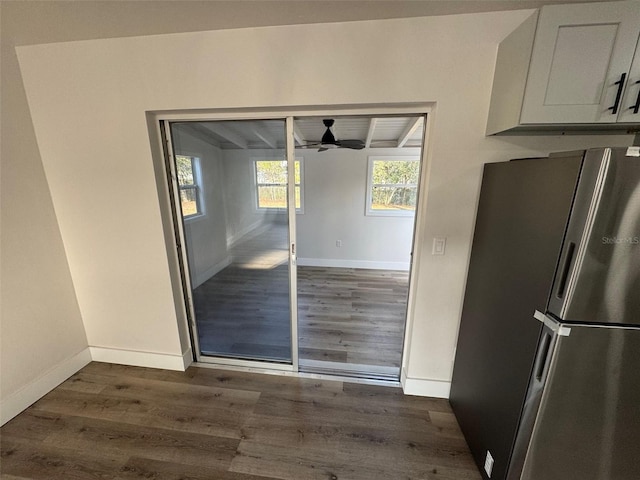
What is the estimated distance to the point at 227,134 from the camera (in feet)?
6.32

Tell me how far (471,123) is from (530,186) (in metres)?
0.60

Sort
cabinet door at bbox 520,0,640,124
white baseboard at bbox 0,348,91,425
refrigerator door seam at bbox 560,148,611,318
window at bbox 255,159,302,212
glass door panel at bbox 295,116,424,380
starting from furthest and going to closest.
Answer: glass door panel at bbox 295,116,424,380 < window at bbox 255,159,302,212 < white baseboard at bbox 0,348,91,425 < cabinet door at bbox 520,0,640,124 < refrigerator door seam at bbox 560,148,611,318

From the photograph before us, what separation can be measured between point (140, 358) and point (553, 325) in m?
2.97

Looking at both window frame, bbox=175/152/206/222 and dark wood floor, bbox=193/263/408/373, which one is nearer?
window frame, bbox=175/152/206/222

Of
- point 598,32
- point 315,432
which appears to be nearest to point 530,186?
point 598,32

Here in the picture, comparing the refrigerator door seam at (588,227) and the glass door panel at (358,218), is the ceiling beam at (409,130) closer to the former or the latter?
the glass door panel at (358,218)

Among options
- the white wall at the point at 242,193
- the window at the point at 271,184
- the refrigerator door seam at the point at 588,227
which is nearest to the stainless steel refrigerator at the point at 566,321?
the refrigerator door seam at the point at 588,227

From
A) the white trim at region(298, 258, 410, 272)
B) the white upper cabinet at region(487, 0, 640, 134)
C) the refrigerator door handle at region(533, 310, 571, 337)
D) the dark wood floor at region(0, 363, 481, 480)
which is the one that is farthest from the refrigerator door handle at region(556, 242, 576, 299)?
the white trim at region(298, 258, 410, 272)

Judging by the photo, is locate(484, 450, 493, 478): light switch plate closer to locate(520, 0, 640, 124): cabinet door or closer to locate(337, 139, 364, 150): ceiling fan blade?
locate(520, 0, 640, 124): cabinet door

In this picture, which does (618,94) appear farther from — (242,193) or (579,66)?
(242,193)

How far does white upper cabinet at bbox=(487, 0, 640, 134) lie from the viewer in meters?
1.08

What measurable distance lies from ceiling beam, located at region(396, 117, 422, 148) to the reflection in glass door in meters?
1.99

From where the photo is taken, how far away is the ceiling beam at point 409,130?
3.18 meters

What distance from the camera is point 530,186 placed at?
1.14 meters
